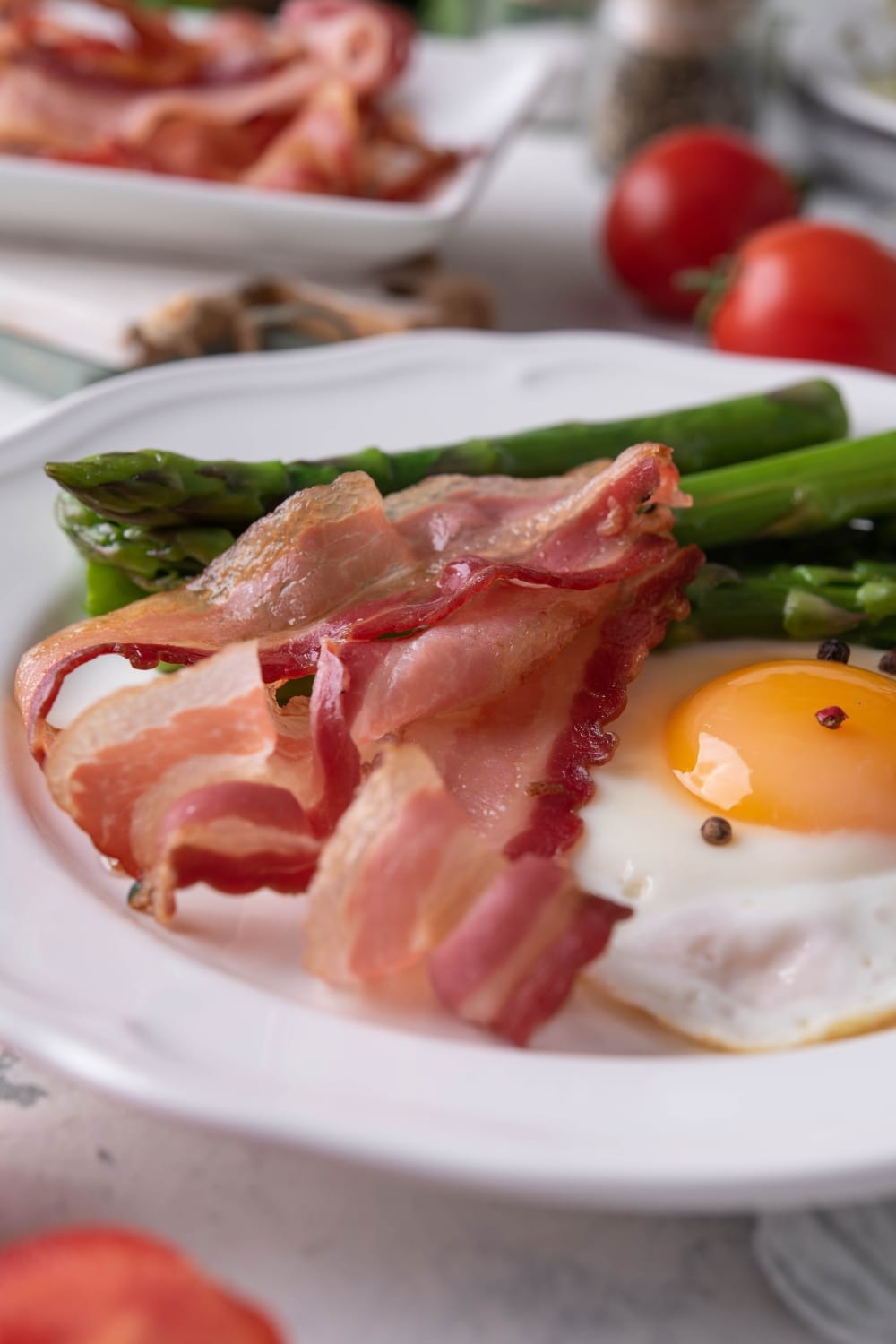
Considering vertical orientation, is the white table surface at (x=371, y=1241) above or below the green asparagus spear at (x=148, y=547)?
below

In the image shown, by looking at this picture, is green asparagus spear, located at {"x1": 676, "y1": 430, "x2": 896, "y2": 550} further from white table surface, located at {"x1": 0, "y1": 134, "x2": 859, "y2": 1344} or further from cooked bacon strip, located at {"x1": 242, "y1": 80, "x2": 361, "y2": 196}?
cooked bacon strip, located at {"x1": 242, "y1": 80, "x2": 361, "y2": 196}

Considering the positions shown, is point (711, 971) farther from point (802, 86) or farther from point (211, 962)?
point (802, 86)

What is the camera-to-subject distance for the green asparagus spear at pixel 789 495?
287cm

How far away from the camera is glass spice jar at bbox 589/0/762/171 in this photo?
5.45m

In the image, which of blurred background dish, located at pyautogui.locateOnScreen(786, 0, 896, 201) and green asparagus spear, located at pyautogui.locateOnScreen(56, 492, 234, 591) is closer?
green asparagus spear, located at pyautogui.locateOnScreen(56, 492, 234, 591)

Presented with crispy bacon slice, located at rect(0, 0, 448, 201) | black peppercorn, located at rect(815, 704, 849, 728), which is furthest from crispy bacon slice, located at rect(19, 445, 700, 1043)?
crispy bacon slice, located at rect(0, 0, 448, 201)

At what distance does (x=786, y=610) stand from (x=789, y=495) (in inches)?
12.7

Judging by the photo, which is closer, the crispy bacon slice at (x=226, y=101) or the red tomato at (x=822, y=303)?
the red tomato at (x=822, y=303)

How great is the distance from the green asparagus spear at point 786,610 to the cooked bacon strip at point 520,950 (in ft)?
2.93

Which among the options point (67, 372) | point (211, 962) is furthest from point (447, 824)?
point (67, 372)

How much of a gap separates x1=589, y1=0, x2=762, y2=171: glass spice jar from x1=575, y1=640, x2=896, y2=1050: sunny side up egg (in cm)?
391

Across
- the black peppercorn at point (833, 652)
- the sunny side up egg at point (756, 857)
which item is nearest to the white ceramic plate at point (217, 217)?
the black peppercorn at point (833, 652)

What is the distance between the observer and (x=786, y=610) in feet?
8.89

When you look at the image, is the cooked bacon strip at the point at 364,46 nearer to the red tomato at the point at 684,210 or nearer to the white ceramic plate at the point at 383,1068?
the red tomato at the point at 684,210
